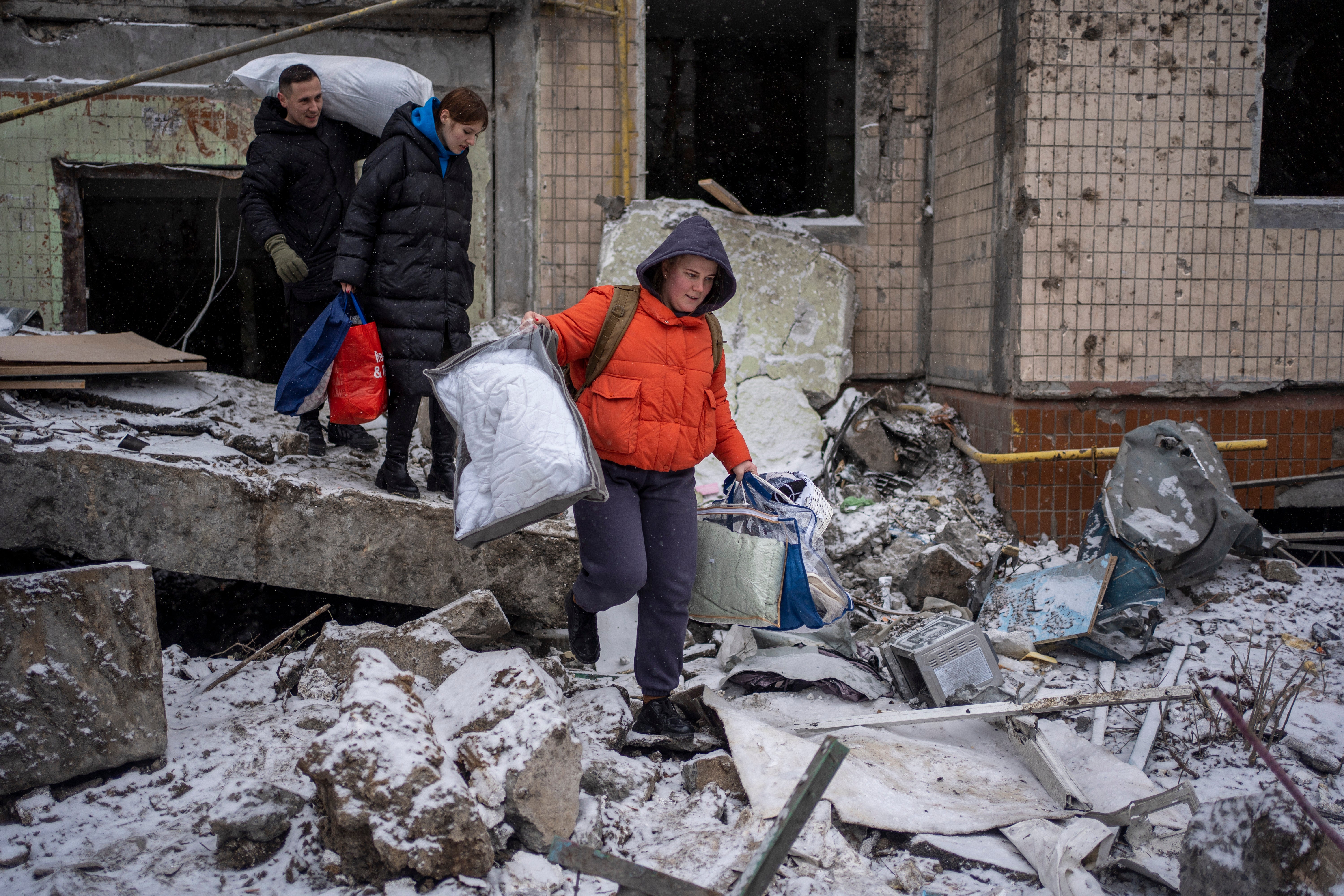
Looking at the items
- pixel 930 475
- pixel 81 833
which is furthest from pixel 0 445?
pixel 930 475

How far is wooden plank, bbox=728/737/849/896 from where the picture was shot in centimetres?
168

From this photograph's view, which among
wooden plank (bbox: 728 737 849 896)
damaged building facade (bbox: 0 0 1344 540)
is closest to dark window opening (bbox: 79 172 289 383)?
damaged building facade (bbox: 0 0 1344 540)

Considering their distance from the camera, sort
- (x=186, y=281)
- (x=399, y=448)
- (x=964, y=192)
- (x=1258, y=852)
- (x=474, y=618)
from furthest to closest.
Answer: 1. (x=186, y=281)
2. (x=964, y=192)
3. (x=399, y=448)
4. (x=474, y=618)
5. (x=1258, y=852)

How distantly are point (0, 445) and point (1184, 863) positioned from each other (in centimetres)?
376

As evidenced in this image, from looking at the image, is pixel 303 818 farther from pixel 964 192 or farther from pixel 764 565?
pixel 964 192

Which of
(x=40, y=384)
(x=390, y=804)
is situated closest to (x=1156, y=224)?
(x=390, y=804)

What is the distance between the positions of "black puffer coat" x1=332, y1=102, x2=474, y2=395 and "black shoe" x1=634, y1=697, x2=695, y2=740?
153 cm

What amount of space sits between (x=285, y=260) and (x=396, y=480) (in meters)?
1.03

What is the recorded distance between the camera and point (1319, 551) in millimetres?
5012

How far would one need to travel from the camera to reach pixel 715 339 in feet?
9.84

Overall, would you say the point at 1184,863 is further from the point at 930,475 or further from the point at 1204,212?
the point at 1204,212

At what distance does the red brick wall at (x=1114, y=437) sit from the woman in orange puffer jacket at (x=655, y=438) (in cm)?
261

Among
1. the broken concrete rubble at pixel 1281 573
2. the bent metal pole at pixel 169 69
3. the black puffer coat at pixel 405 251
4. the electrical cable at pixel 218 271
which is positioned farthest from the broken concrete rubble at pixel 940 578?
the electrical cable at pixel 218 271

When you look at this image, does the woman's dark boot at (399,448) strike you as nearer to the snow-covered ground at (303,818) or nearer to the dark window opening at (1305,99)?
the snow-covered ground at (303,818)
